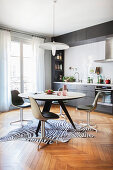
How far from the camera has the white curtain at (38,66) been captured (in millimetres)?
5488

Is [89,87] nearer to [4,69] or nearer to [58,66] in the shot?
[58,66]

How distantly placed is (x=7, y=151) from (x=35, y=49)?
3.96 meters

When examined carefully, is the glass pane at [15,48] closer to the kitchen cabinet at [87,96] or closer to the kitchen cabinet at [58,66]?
the kitchen cabinet at [58,66]

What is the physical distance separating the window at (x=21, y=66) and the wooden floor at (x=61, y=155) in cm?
304

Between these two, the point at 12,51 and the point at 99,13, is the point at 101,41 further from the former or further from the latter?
the point at 12,51

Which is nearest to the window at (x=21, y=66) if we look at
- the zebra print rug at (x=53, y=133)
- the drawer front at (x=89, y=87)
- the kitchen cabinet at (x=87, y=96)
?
the kitchen cabinet at (x=87, y=96)

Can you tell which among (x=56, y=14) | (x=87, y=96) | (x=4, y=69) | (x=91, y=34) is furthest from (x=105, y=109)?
(x=4, y=69)

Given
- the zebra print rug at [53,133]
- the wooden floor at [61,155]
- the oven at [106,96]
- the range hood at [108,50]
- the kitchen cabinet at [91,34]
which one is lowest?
the wooden floor at [61,155]

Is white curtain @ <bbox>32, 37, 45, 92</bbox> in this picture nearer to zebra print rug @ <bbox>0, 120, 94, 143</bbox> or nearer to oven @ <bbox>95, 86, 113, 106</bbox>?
oven @ <bbox>95, 86, 113, 106</bbox>

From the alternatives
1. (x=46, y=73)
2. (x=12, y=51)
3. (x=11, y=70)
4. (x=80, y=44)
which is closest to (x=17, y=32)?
(x=12, y=51)

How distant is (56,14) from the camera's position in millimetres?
3889

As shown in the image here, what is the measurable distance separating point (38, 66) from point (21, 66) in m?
0.62

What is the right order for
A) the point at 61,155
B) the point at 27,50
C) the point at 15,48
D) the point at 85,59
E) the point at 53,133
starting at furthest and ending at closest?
1. the point at 85,59
2. the point at 27,50
3. the point at 15,48
4. the point at 53,133
5. the point at 61,155

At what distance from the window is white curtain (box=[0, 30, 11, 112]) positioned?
0.35 m
